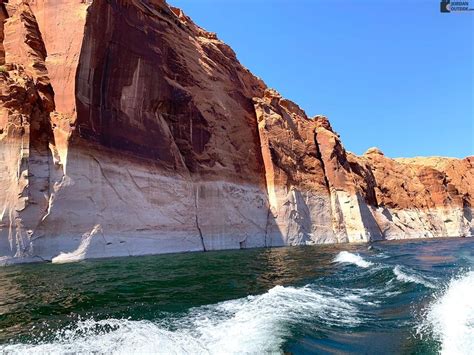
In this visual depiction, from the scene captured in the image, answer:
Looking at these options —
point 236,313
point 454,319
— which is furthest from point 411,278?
point 236,313

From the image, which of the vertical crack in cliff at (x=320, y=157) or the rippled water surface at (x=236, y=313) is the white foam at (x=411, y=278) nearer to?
the rippled water surface at (x=236, y=313)

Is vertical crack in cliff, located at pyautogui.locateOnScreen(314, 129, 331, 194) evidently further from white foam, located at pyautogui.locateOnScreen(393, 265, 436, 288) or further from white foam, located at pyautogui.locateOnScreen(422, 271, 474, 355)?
white foam, located at pyautogui.locateOnScreen(422, 271, 474, 355)

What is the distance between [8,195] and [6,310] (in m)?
12.6

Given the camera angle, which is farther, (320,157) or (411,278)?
(320,157)

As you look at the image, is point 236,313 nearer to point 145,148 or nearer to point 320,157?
point 145,148

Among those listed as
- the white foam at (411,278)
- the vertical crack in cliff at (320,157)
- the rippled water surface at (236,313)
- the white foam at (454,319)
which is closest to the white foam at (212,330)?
the rippled water surface at (236,313)

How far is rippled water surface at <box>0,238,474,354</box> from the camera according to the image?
695 centimetres

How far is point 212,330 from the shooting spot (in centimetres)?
780

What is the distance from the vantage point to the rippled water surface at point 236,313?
22.8ft

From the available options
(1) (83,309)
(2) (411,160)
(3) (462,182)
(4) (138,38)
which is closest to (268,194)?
(4) (138,38)

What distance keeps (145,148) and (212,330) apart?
22836 millimetres

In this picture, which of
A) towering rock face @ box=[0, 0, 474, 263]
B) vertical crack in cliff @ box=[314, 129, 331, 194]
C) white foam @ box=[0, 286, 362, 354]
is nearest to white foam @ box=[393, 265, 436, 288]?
white foam @ box=[0, 286, 362, 354]

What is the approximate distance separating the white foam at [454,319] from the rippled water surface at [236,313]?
0.07 ft

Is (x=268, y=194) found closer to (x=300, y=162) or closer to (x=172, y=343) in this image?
(x=300, y=162)
